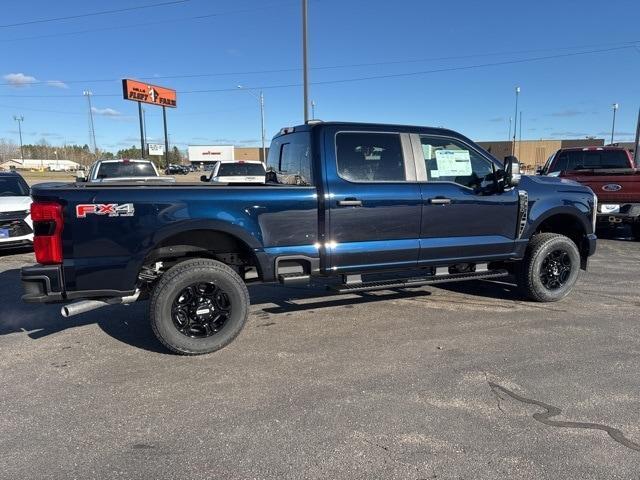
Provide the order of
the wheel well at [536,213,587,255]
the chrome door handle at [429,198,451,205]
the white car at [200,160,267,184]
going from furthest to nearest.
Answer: the white car at [200,160,267,184]
the wheel well at [536,213,587,255]
the chrome door handle at [429,198,451,205]

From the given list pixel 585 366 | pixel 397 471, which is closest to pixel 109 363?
pixel 397 471

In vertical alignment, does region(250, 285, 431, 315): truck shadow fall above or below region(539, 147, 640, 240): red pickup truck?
below

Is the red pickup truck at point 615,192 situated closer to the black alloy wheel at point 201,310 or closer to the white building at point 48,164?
the black alloy wheel at point 201,310

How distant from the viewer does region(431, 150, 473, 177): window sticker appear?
559cm

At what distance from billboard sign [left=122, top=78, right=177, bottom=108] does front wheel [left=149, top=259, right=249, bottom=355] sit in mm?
42946

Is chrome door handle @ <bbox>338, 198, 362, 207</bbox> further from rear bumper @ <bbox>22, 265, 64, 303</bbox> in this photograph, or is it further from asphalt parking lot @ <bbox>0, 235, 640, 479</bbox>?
rear bumper @ <bbox>22, 265, 64, 303</bbox>

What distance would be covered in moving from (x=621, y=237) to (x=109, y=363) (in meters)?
12.0

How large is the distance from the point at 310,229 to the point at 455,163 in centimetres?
196

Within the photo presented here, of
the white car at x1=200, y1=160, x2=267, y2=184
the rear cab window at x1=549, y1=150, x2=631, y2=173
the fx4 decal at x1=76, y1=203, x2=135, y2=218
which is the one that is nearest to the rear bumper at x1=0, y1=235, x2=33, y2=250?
the white car at x1=200, y1=160, x2=267, y2=184

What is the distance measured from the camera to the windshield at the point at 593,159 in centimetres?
1213

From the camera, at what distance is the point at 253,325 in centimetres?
542

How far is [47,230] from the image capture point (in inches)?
160

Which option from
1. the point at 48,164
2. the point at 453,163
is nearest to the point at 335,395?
the point at 453,163

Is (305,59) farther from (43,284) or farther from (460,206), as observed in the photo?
(43,284)
